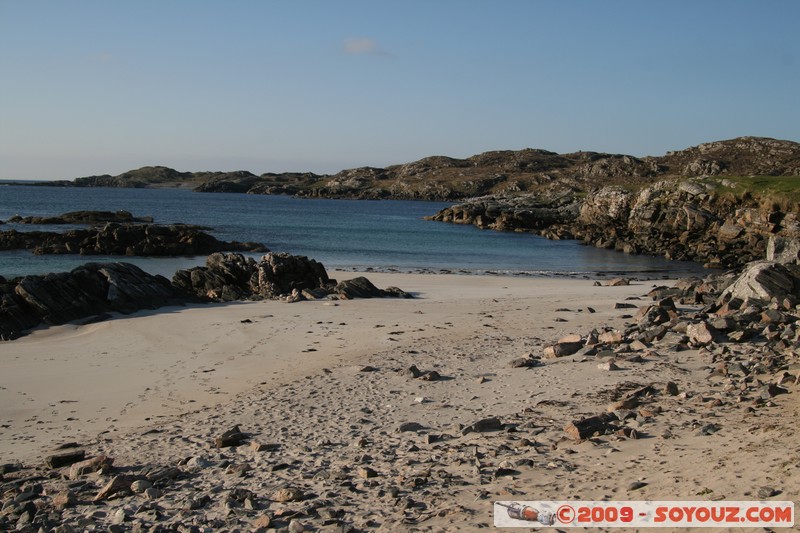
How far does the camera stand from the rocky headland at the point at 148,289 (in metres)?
19.4

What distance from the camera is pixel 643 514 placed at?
6.34m

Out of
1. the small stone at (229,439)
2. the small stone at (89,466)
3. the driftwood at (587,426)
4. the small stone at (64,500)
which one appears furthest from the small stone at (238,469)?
the driftwood at (587,426)

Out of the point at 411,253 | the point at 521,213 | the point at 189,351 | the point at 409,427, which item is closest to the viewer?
the point at 409,427

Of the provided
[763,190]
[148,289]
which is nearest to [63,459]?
[148,289]

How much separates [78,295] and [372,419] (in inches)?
544

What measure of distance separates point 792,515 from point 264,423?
7122mm

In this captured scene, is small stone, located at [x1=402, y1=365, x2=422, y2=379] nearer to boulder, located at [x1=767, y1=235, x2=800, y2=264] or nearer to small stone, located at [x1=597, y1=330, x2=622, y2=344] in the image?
small stone, located at [x1=597, y1=330, x2=622, y2=344]

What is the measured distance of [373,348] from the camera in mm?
15867

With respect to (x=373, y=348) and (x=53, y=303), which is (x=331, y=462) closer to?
(x=373, y=348)

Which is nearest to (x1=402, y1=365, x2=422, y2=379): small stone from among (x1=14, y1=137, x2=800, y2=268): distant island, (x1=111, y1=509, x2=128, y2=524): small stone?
(x1=111, y1=509, x2=128, y2=524): small stone

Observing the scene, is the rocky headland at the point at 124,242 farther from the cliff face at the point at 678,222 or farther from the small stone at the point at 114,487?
the small stone at the point at 114,487

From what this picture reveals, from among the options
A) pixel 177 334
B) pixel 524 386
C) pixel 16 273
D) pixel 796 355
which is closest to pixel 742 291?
pixel 796 355

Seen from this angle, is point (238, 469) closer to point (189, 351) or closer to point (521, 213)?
point (189, 351)

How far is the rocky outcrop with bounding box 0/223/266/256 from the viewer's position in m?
42.7
